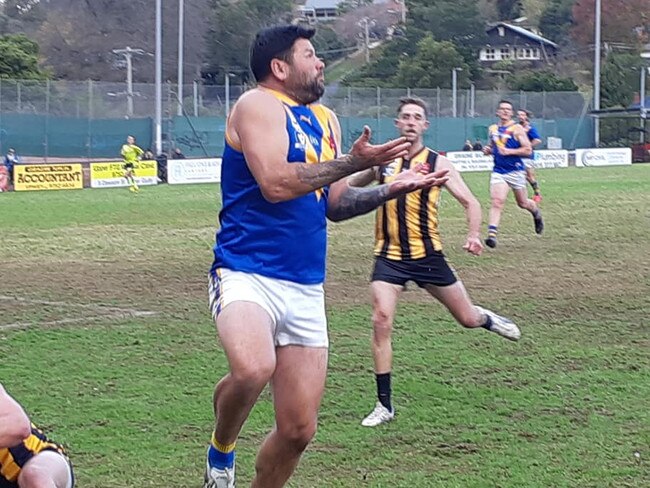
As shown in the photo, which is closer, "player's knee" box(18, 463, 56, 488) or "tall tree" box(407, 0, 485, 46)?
"player's knee" box(18, 463, 56, 488)

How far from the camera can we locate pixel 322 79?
5.65 m

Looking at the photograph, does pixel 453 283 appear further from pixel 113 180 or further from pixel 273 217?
pixel 113 180

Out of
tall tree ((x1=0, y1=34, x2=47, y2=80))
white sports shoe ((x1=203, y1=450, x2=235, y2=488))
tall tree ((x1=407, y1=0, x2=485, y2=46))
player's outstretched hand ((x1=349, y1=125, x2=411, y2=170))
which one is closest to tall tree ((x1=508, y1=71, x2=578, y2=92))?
tall tree ((x1=407, y1=0, x2=485, y2=46))

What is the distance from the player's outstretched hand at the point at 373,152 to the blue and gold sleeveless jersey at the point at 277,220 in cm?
36

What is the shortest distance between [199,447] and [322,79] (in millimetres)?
2468

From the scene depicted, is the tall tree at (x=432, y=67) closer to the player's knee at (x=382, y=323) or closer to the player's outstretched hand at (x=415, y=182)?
the player's knee at (x=382, y=323)

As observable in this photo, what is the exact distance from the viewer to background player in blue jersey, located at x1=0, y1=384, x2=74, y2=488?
A: 3904mm

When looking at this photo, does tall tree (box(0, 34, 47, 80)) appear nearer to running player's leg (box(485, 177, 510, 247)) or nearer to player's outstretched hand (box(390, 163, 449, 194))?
running player's leg (box(485, 177, 510, 247))

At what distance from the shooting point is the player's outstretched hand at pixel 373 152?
515cm

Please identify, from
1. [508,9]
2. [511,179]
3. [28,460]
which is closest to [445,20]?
[508,9]

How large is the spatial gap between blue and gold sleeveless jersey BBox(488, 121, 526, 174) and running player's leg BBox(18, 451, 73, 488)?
1491 centimetres

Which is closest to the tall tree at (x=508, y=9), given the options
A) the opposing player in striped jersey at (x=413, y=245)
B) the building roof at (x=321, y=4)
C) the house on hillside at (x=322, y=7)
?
the house on hillside at (x=322, y=7)

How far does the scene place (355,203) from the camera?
5.80 meters

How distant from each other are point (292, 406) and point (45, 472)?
1.53 meters
